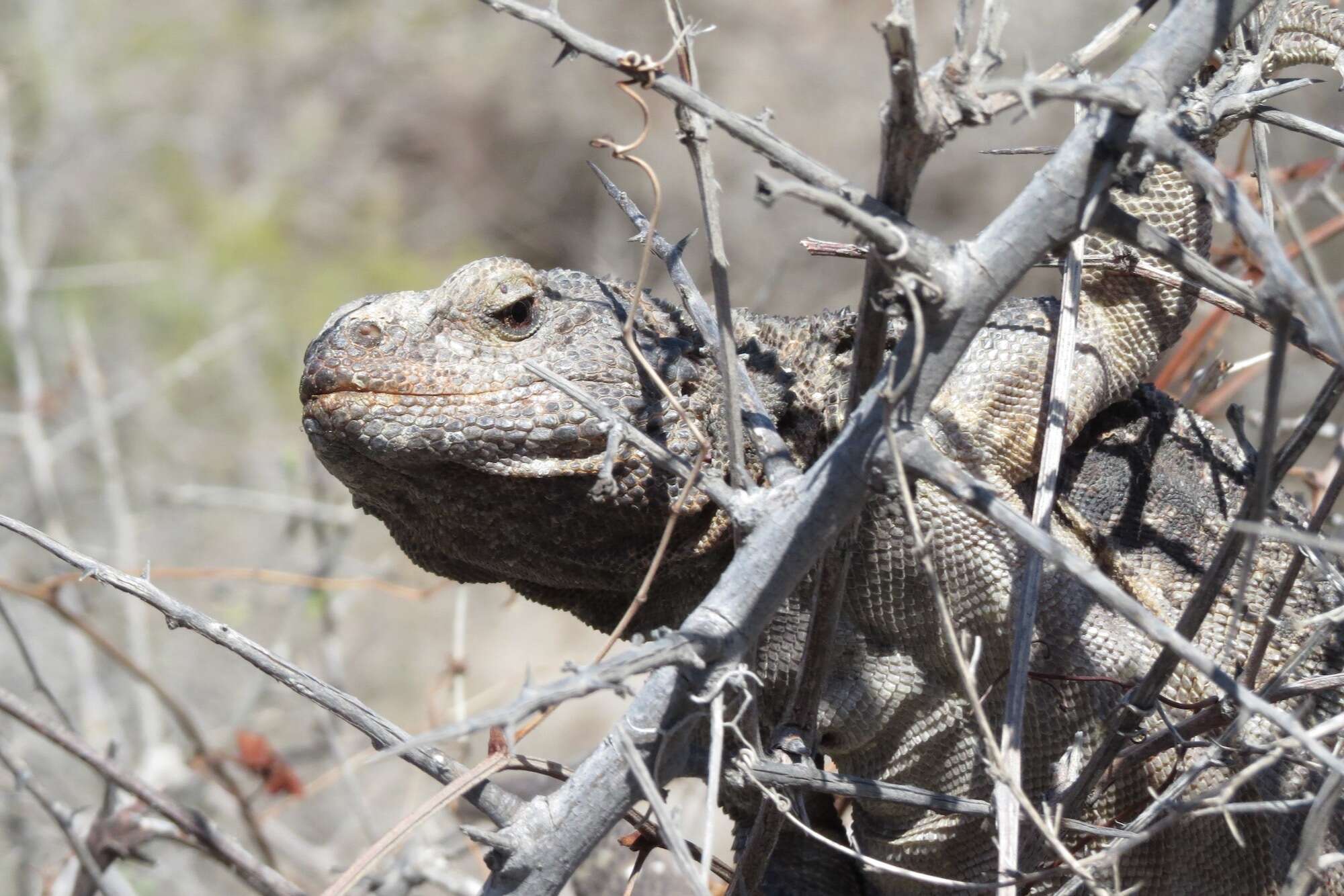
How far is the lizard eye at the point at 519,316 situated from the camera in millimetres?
2346

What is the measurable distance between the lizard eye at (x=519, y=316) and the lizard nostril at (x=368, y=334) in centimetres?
23

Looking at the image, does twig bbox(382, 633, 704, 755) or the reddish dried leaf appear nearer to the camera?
twig bbox(382, 633, 704, 755)

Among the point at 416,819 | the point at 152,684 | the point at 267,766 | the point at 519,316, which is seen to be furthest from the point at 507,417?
the point at 267,766

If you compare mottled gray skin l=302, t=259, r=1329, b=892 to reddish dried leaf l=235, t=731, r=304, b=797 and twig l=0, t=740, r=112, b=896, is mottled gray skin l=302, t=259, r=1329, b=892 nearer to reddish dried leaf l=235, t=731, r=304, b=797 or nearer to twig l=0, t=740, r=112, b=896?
twig l=0, t=740, r=112, b=896

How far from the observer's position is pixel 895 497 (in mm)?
2109

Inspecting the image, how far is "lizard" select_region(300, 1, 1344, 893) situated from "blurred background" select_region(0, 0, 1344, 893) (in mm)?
867

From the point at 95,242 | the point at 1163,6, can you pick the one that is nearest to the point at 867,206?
the point at 1163,6

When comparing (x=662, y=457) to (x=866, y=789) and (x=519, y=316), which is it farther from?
(x=519, y=316)

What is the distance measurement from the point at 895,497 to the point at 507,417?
73cm

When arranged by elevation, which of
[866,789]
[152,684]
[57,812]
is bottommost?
[57,812]

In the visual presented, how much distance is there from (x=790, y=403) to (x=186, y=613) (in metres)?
1.21

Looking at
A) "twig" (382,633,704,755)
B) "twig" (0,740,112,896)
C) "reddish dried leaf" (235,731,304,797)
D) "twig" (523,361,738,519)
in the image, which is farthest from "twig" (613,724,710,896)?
"reddish dried leaf" (235,731,304,797)

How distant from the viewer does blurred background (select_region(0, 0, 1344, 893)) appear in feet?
14.7

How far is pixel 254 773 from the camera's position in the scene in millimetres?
3273
